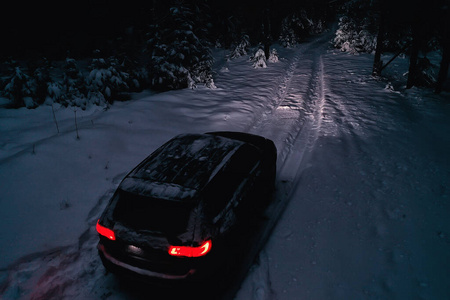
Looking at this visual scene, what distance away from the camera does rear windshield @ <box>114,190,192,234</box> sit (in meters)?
3.11

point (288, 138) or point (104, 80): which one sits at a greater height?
point (104, 80)

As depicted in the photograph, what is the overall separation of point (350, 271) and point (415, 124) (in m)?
7.36

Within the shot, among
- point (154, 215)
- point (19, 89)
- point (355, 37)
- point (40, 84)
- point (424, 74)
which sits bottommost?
point (154, 215)

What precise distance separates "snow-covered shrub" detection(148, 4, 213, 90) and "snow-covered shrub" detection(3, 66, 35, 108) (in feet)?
16.6

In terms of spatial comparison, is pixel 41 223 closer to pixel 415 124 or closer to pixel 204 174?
pixel 204 174

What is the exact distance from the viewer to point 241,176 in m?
4.27

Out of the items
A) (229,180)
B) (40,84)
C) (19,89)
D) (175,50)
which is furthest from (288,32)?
(229,180)

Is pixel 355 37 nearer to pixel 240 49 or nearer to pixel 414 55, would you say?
pixel 240 49

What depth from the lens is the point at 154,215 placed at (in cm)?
320

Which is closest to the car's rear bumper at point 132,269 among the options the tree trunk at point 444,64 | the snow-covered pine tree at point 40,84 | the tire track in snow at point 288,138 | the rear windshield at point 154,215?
the rear windshield at point 154,215

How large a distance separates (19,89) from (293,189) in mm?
9892

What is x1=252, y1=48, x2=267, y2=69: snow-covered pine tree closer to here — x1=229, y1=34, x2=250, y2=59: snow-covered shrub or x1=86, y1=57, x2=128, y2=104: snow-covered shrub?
x1=229, y1=34, x2=250, y2=59: snow-covered shrub

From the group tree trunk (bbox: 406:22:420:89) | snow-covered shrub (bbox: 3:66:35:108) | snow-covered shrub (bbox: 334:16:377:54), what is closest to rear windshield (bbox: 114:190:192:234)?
snow-covered shrub (bbox: 3:66:35:108)

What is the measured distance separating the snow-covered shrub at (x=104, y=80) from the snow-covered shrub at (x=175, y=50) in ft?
7.48
